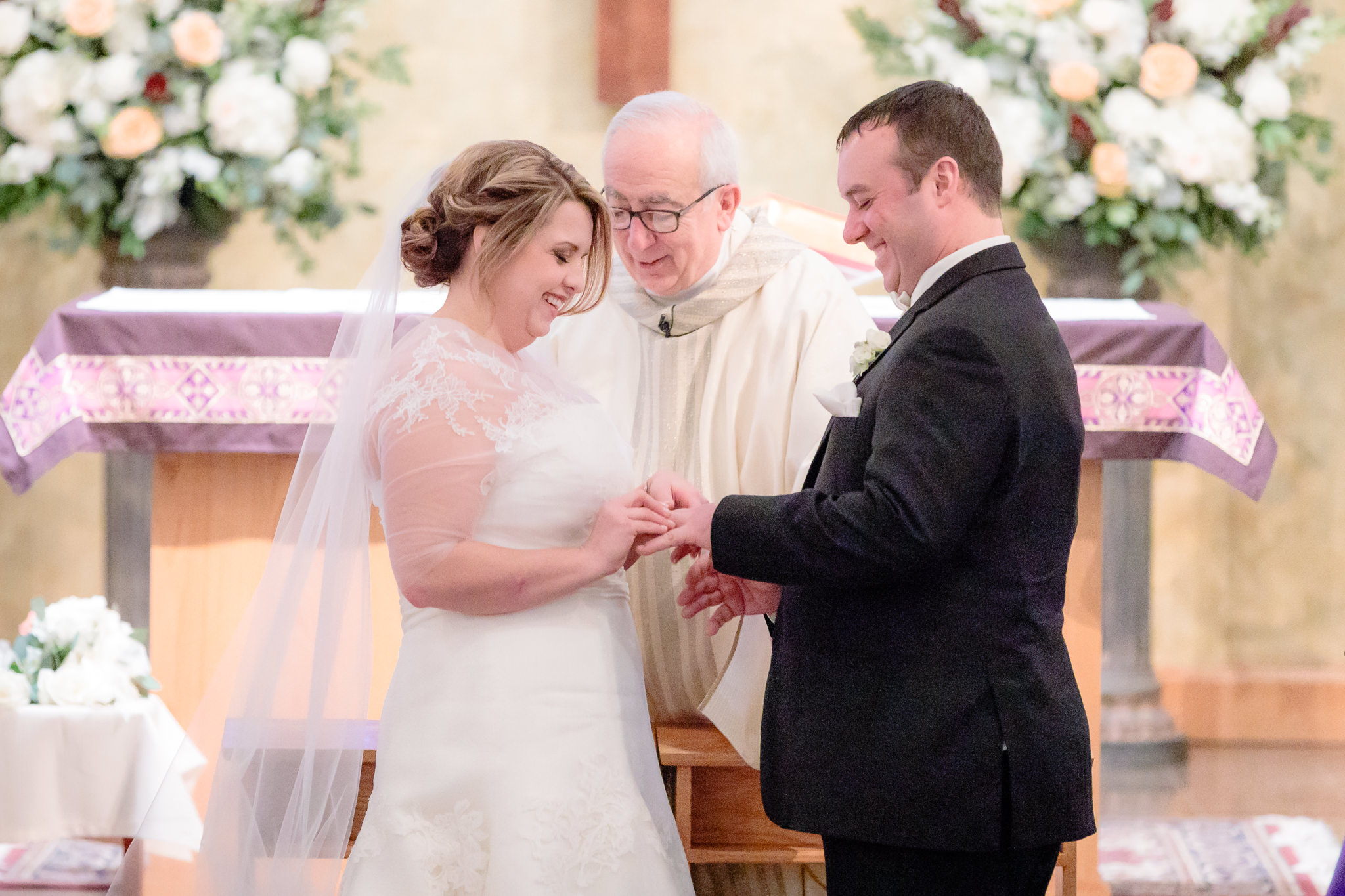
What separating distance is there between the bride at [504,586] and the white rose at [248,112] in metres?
2.67

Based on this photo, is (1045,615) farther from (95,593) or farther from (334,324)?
(95,593)

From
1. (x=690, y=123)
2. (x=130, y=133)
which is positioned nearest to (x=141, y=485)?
(x=130, y=133)

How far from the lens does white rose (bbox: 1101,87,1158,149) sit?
5.00 meters

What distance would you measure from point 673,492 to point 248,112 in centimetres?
300

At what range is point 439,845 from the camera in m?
2.30

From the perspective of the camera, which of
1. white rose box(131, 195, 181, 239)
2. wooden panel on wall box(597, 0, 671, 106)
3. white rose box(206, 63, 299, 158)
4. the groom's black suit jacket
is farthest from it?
wooden panel on wall box(597, 0, 671, 106)

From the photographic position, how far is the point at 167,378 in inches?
150

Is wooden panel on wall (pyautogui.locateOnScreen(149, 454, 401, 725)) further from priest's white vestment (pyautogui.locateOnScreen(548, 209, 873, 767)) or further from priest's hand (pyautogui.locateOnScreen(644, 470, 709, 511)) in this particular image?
priest's hand (pyautogui.locateOnScreen(644, 470, 709, 511))

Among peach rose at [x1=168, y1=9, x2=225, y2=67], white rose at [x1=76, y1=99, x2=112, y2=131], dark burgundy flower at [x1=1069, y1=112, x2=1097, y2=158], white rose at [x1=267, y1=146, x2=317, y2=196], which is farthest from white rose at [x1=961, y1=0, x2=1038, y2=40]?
white rose at [x1=76, y1=99, x2=112, y2=131]

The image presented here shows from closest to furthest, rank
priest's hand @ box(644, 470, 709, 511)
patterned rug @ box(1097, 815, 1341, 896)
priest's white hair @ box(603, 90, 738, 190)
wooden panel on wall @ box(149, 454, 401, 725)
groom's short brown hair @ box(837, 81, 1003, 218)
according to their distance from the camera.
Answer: groom's short brown hair @ box(837, 81, 1003, 218) → priest's hand @ box(644, 470, 709, 511) → priest's white hair @ box(603, 90, 738, 190) → wooden panel on wall @ box(149, 454, 401, 725) → patterned rug @ box(1097, 815, 1341, 896)

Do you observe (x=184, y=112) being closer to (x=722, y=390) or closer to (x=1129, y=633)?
(x=722, y=390)

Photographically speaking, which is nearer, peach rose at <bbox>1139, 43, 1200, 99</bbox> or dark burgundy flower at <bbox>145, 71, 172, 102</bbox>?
dark burgundy flower at <bbox>145, 71, 172, 102</bbox>

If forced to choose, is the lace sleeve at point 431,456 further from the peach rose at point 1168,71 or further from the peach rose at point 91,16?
the peach rose at point 1168,71

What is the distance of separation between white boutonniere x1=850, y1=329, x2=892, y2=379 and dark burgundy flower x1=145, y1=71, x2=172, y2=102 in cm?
341
